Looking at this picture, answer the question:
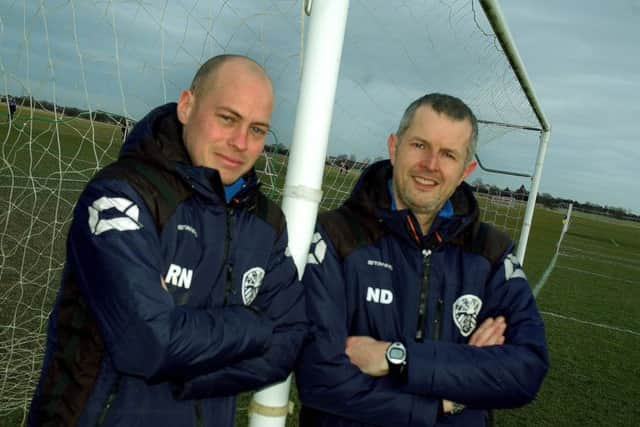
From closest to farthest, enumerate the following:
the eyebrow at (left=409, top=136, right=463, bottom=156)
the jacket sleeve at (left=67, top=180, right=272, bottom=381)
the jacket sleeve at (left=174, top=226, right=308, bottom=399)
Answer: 1. the jacket sleeve at (left=67, top=180, right=272, bottom=381)
2. the jacket sleeve at (left=174, top=226, right=308, bottom=399)
3. the eyebrow at (left=409, top=136, right=463, bottom=156)

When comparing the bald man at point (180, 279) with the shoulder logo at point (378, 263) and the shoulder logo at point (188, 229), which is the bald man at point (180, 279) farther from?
the shoulder logo at point (378, 263)

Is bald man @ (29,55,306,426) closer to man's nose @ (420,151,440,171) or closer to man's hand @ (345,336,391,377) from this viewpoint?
man's hand @ (345,336,391,377)

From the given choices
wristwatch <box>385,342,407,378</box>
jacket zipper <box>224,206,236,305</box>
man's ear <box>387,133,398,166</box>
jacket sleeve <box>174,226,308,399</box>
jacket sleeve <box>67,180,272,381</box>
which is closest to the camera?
jacket sleeve <box>67,180,272,381</box>

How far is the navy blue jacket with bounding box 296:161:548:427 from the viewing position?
185cm

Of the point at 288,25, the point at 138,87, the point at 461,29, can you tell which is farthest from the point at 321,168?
the point at 461,29

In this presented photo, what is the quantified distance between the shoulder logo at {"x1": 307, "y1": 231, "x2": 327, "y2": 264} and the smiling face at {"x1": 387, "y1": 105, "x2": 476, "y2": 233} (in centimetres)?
37

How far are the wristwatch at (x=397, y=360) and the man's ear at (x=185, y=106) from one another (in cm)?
101

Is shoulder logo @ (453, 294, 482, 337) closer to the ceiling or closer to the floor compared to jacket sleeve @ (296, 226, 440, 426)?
closer to the ceiling

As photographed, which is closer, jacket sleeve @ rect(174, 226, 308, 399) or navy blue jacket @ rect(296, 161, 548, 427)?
jacket sleeve @ rect(174, 226, 308, 399)

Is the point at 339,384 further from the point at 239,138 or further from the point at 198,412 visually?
the point at 239,138

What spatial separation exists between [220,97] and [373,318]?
939 millimetres

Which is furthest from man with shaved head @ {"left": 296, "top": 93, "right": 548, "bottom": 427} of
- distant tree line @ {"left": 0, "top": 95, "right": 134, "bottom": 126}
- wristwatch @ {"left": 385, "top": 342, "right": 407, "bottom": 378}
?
distant tree line @ {"left": 0, "top": 95, "right": 134, "bottom": 126}

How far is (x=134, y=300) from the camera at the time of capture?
1.46 meters

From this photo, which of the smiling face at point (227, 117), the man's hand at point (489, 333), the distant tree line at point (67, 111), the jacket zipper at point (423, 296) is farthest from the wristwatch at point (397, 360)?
the distant tree line at point (67, 111)
